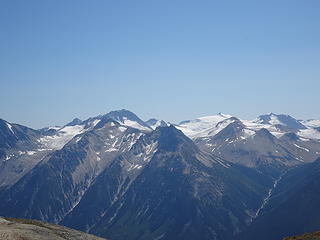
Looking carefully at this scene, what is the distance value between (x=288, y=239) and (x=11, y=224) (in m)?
56.5

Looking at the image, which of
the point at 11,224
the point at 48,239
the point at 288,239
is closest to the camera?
the point at 288,239

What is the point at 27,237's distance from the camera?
8706cm

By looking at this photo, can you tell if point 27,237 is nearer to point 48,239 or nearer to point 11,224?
point 48,239

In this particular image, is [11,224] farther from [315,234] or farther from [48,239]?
[315,234]

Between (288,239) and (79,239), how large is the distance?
45.8 m

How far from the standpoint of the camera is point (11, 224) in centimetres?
9875

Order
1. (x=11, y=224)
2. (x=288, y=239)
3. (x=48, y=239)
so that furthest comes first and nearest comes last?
(x=11, y=224), (x=48, y=239), (x=288, y=239)

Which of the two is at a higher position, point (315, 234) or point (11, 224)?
point (315, 234)

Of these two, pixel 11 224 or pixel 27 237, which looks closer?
pixel 27 237

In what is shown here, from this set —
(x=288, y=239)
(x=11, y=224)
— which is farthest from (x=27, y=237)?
(x=288, y=239)

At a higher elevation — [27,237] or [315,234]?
[315,234]

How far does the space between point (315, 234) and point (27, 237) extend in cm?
5348

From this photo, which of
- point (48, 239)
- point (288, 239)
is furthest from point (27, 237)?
point (288, 239)

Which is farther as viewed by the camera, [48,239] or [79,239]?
[79,239]
